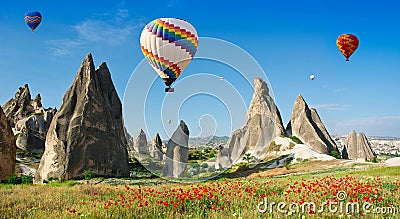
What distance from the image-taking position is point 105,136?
90.0ft

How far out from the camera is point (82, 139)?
26.2 meters

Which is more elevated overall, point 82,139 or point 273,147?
point 82,139

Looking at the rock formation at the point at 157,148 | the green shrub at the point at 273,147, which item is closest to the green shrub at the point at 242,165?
the green shrub at the point at 273,147

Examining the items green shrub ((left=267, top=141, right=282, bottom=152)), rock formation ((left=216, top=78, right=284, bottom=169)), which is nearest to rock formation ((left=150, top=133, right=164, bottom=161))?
rock formation ((left=216, top=78, right=284, bottom=169))

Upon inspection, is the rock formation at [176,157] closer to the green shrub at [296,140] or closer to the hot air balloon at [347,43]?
the hot air balloon at [347,43]

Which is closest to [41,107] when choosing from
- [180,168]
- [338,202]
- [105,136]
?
[180,168]

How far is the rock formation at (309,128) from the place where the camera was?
171ft

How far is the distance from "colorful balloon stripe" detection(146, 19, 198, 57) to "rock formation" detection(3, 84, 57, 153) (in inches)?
1746

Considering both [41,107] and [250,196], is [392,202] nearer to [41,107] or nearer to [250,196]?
[250,196]

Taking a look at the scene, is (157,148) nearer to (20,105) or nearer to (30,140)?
(30,140)

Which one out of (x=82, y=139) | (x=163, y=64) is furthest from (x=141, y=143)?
(x=163, y=64)

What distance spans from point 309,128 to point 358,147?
1295 centimetres

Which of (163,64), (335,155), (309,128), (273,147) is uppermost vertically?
(163,64)

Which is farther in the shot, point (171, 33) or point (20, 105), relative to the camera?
point (20, 105)
